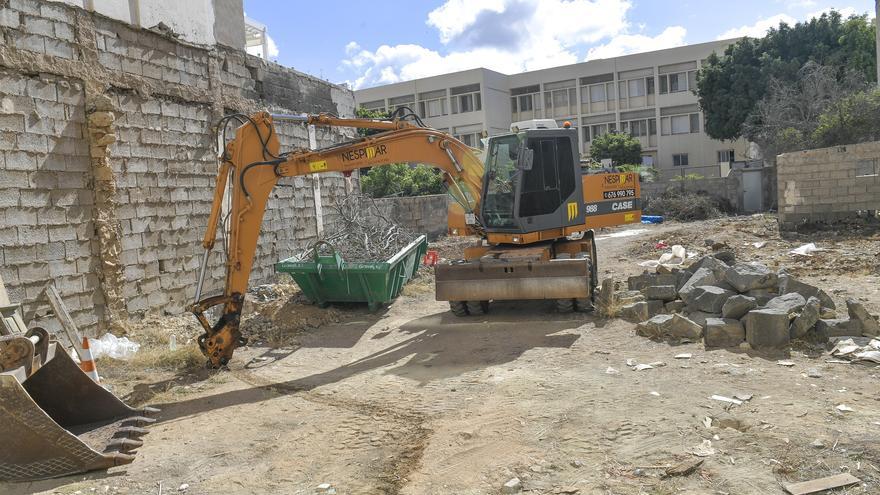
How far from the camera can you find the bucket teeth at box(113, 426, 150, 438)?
518 centimetres

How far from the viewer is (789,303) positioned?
23.7 feet

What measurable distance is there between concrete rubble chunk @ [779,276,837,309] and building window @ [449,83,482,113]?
115 feet

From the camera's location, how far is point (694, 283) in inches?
336

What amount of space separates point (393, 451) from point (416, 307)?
6.08 metres

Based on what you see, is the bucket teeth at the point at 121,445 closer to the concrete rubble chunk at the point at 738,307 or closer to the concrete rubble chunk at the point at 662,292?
the concrete rubble chunk at the point at 738,307

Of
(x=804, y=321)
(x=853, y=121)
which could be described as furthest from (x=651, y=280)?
(x=853, y=121)

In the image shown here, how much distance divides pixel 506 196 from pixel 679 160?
34508mm

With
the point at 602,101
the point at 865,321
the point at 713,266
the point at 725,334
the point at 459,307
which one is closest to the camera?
the point at 865,321

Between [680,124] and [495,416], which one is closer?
[495,416]

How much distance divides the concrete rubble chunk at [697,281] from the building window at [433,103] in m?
35.8

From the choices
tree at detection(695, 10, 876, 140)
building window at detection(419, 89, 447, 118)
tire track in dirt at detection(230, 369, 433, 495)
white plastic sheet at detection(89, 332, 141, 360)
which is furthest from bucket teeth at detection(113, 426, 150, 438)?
building window at detection(419, 89, 447, 118)

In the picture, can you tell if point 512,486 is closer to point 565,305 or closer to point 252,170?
point 252,170

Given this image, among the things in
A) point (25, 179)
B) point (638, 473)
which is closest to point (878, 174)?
point (638, 473)

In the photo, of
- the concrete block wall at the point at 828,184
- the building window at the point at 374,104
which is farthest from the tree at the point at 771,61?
the building window at the point at 374,104
